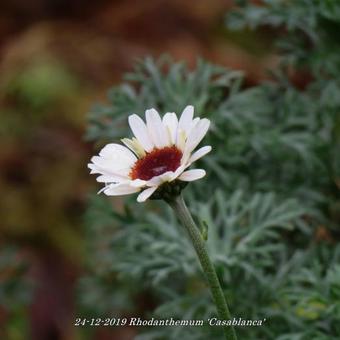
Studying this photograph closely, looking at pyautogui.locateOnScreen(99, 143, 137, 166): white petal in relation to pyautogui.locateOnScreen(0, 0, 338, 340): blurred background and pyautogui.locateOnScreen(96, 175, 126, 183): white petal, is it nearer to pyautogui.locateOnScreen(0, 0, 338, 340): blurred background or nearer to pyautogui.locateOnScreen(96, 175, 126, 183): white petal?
pyautogui.locateOnScreen(96, 175, 126, 183): white petal

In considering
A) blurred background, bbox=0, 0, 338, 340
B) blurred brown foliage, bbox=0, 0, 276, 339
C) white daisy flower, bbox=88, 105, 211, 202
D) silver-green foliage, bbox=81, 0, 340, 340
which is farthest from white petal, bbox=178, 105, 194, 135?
blurred brown foliage, bbox=0, 0, 276, 339

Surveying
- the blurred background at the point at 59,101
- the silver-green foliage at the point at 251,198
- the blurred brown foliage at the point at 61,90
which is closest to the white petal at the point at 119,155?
the silver-green foliage at the point at 251,198

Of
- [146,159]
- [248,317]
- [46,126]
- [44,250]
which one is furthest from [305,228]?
[46,126]

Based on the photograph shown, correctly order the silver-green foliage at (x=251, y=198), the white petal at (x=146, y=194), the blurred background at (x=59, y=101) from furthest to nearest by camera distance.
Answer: the blurred background at (x=59, y=101), the silver-green foliage at (x=251, y=198), the white petal at (x=146, y=194)

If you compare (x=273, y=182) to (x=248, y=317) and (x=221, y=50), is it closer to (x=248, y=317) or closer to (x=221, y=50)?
(x=248, y=317)

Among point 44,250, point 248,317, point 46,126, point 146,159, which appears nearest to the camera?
point 146,159

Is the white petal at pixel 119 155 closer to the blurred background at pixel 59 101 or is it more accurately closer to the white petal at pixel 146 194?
the white petal at pixel 146 194

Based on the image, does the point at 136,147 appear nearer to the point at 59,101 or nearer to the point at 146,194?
the point at 146,194
